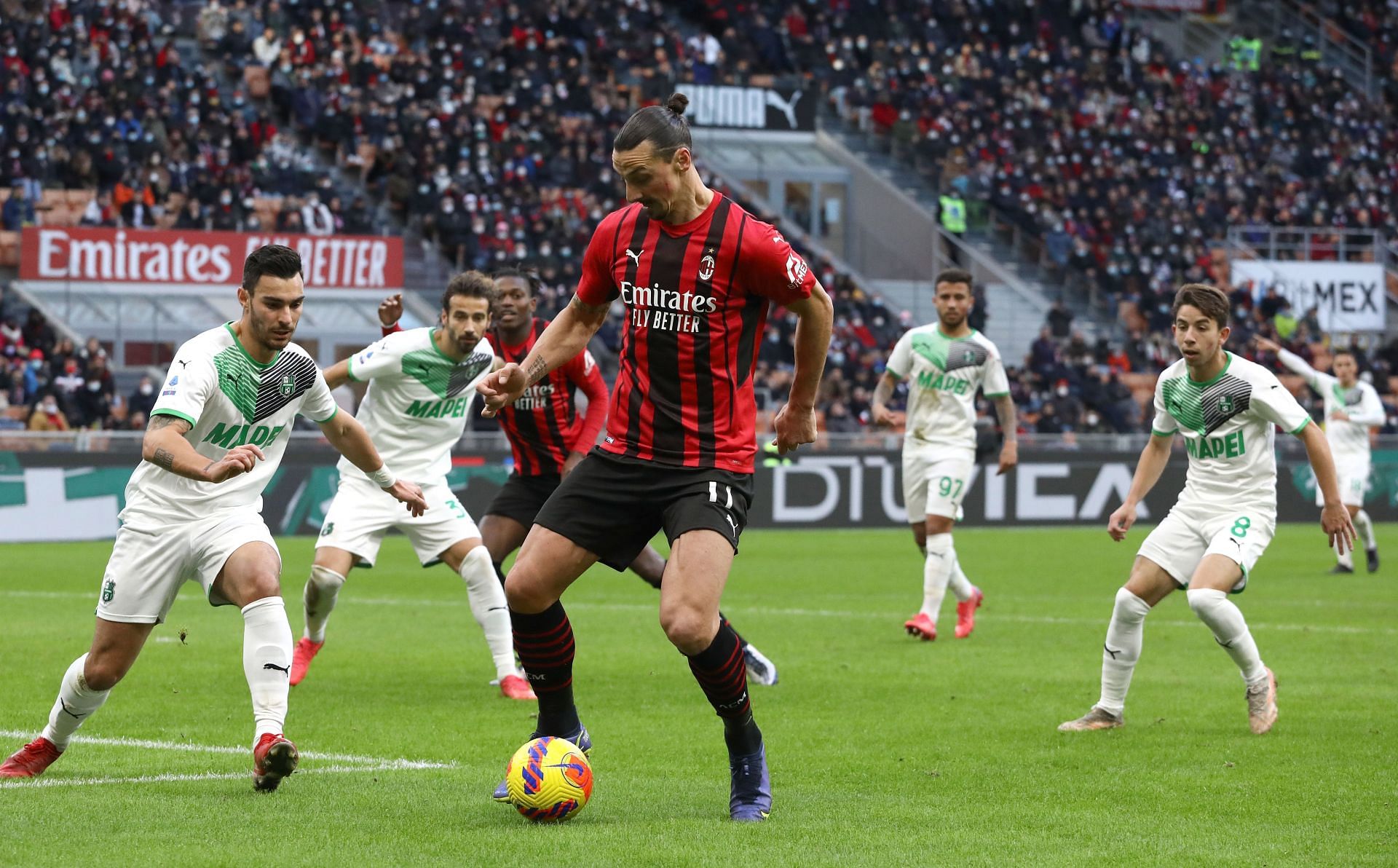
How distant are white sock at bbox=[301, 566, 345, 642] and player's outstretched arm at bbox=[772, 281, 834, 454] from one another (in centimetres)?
417

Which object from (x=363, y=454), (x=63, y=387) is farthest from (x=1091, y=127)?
(x=363, y=454)

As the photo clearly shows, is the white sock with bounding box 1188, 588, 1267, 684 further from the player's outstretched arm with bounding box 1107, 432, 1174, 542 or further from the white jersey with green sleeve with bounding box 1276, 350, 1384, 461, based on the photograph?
the white jersey with green sleeve with bounding box 1276, 350, 1384, 461

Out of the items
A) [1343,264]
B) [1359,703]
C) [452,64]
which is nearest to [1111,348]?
[1343,264]

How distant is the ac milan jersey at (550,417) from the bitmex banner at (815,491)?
12504 mm

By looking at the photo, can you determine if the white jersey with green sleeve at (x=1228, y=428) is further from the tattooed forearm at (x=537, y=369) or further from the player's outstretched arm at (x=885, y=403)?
the player's outstretched arm at (x=885, y=403)

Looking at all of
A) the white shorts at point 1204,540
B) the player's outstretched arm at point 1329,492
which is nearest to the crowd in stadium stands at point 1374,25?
the white shorts at point 1204,540

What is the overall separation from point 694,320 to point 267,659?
1.95 meters

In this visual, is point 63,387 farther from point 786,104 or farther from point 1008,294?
point 1008,294

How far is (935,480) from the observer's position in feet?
43.4

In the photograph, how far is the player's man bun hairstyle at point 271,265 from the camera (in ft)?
21.4

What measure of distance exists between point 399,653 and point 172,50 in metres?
22.3

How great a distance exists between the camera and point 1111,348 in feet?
116

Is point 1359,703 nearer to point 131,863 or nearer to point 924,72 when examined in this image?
point 131,863

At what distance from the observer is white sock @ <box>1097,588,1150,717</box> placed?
28.3 feet
